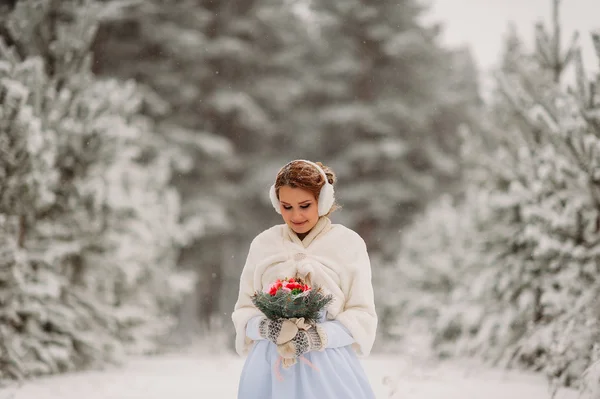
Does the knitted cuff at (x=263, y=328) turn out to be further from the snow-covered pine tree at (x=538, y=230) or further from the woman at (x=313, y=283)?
the snow-covered pine tree at (x=538, y=230)

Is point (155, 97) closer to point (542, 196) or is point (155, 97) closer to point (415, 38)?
point (415, 38)

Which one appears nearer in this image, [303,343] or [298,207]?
[303,343]

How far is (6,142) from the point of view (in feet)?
22.6

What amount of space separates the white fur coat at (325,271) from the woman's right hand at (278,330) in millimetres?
280

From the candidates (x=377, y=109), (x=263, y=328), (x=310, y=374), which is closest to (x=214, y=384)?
(x=310, y=374)

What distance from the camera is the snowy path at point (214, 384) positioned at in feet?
19.8

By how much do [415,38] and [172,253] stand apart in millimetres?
10638

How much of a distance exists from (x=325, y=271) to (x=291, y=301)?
455mm

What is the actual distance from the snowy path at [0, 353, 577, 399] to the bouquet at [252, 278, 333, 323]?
9.26ft

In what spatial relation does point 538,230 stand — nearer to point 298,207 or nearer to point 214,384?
point 214,384

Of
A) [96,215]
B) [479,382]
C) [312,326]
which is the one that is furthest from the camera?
[96,215]

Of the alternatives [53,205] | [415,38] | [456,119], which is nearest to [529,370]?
[53,205]

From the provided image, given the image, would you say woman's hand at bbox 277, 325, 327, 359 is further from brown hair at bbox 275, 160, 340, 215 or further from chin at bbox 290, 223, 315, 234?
brown hair at bbox 275, 160, 340, 215

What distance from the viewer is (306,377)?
3465 mm
